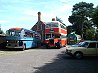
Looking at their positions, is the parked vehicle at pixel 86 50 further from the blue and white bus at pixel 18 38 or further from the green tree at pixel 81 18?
the green tree at pixel 81 18

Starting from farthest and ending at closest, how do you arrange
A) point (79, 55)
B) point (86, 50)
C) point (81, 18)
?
point (81, 18)
point (79, 55)
point (86, 50)

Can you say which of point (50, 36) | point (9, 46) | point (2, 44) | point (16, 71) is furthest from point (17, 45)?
point (16, 71)

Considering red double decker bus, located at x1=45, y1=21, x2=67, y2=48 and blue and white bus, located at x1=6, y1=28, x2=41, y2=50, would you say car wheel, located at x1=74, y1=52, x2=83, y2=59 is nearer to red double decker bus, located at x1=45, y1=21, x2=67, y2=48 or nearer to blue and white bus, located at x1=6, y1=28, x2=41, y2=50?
blue and white bus, located at x1=6, y1=28, x2=41, y2=50

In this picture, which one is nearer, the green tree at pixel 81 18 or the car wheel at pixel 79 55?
the car wheel at pixel 79 55

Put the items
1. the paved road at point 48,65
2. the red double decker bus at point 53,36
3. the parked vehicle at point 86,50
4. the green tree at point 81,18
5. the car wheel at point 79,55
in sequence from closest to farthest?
the paved road at point 48,65
the parked vehicle at point 86,50
the car wheel at point 79,55
the red double decker bus at point 53,36
the green tree at point 81,18

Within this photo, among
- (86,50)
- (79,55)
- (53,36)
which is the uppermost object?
(53,36)

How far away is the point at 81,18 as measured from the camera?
301 ft

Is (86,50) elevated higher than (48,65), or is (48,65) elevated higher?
(86,50)

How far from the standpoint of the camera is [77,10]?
96.8 meters

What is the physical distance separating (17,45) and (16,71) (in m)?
20.8

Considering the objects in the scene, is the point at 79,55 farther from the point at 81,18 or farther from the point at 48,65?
the point at 81,18

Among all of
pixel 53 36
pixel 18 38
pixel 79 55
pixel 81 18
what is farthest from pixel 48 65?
pixel 81 18

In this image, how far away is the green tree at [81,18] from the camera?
90.7 meters

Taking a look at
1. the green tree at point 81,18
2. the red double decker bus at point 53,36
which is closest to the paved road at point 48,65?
the red double decker bus at point 53,36
